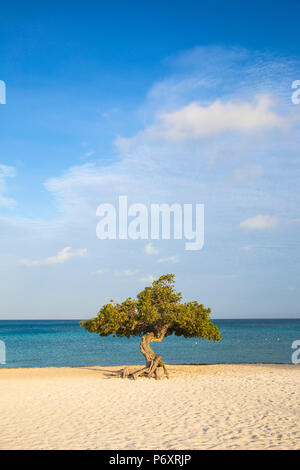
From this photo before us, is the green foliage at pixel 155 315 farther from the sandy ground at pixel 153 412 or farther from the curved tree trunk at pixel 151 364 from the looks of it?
the sandy ground at pixel 153 412

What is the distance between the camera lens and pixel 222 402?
15.1m

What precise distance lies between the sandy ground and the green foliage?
8.91 ft

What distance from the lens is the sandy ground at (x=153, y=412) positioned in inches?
402

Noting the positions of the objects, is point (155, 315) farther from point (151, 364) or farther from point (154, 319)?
point (151, 364)

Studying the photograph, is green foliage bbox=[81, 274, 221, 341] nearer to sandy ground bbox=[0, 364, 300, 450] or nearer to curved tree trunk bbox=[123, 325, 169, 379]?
curved tree trunk bbox=[123, 325, 169, 379]

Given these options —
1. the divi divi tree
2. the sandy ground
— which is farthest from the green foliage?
the sandy ground

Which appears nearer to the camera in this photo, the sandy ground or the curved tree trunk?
the sandy ground

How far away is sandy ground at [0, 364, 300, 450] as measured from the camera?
10.2 meters

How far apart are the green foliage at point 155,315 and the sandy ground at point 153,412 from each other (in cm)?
272

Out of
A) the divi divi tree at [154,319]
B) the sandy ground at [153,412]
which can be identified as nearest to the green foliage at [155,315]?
the divi divi tree at [154,319]
